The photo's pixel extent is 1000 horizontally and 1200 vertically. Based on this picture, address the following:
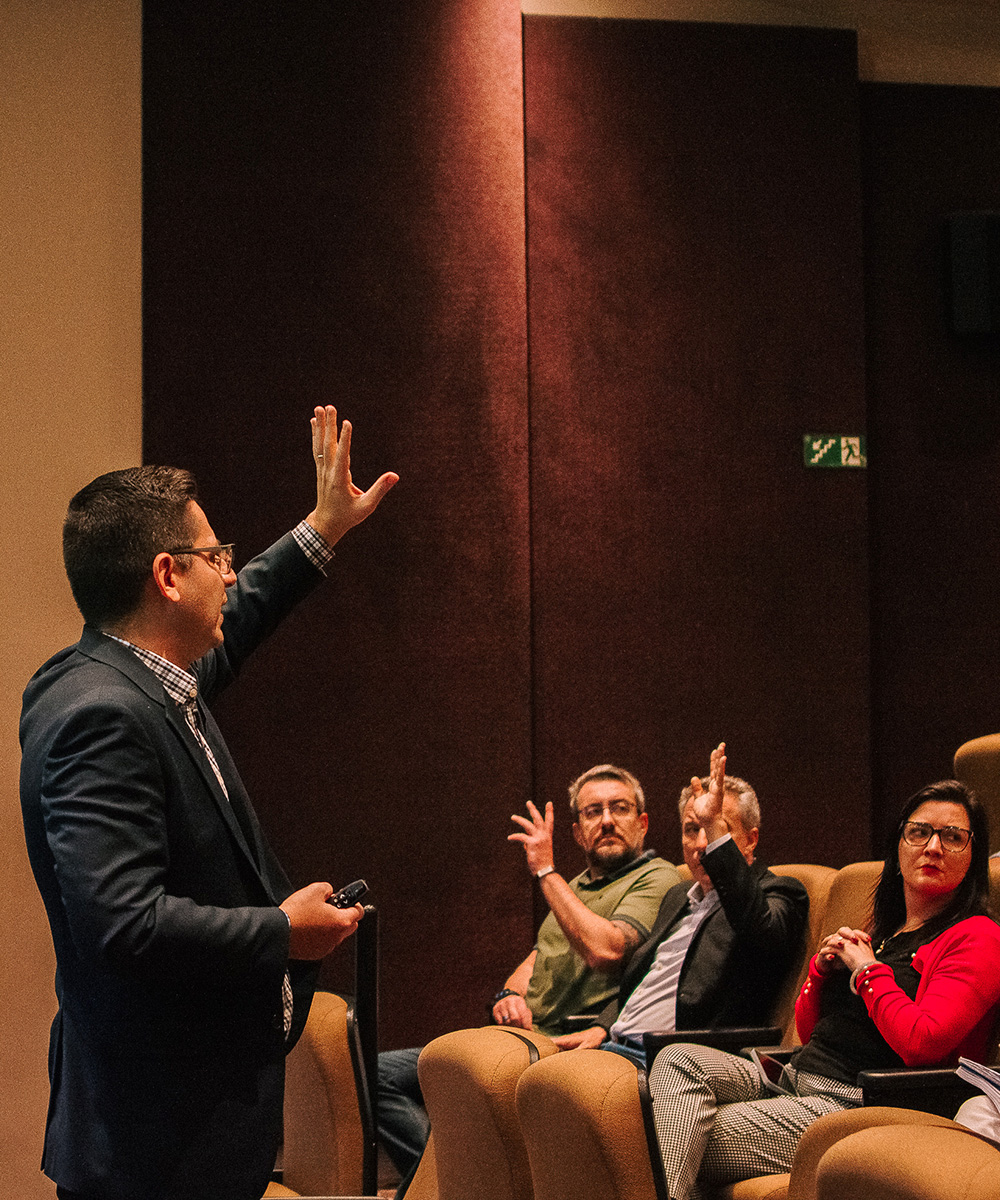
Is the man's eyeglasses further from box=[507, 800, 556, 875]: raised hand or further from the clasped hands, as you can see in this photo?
the clasped hands

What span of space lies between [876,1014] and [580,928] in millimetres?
935

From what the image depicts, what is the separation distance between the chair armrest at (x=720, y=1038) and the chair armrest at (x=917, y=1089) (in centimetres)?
47

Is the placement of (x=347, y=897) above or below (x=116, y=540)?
below

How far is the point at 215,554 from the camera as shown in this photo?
67.3 inches

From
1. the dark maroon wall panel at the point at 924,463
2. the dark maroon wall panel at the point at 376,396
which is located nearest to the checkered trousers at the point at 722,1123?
the dark maroon wall panel at the point at 376,396

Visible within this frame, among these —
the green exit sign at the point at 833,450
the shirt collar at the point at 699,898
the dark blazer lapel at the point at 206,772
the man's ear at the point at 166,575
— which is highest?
the green exit sign at the point at 833,450

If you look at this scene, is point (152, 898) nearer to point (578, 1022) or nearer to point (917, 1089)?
point (917, 1089)

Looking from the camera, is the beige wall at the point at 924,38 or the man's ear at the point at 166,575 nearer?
the man's ear at the point at 166,575

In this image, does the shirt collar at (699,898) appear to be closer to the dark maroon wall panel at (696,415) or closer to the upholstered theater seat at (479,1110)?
the upholstered theater seat at (479,1110)

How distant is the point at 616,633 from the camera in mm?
3955

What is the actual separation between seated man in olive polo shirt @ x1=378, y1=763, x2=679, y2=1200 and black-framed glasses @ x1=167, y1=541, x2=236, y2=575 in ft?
5.35

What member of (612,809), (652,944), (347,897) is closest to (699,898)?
(652,944)

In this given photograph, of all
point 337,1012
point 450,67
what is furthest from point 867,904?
point 450,67

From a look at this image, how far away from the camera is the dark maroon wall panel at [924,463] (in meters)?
4.20
